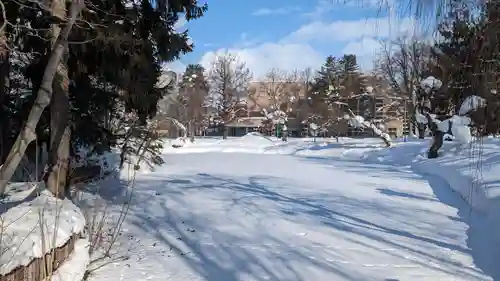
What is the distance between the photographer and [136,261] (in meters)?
5.75

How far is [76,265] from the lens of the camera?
4.65 metres

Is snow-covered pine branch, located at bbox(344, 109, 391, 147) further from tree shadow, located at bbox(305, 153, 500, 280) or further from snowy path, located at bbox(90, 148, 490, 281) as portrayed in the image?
snowy path, located at bbox(90, 148, 490, 281)

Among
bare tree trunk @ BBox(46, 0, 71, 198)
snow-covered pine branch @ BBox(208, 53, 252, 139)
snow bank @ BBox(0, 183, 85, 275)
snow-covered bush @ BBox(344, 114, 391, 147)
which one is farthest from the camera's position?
snow-covered pine branch @ BBox(208, 53, 252, 139)

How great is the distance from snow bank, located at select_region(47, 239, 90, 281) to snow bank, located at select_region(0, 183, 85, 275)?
165 millimetres

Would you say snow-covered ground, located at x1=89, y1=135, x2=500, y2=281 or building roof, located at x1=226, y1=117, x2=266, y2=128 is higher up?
building roof, located at x1=226, y1=117, x2=266, y2=128

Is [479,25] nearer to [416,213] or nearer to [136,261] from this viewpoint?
[136,261]

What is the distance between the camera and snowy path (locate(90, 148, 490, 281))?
555cm

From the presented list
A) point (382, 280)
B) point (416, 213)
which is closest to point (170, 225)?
point (382, 280)

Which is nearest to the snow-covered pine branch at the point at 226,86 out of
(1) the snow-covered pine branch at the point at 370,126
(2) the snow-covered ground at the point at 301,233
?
(1) the snow-covered pine branch at the point at 370,126

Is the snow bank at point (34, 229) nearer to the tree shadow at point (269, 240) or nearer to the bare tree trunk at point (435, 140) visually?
the tree shadow at point (269, 240)

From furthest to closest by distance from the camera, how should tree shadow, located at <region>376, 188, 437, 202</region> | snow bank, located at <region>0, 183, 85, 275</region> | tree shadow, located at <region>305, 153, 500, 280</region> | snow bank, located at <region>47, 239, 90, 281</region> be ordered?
1. tree shadow, located at <region>376, 188, 437, 202</region>
2. tree shadow, located at <region>305, 153, 500, 280</region>
3. snow bank, located at <region>47, 239, 90, 281</region>
4. snow bank, located at <region>0, 183, 85, 275</region>

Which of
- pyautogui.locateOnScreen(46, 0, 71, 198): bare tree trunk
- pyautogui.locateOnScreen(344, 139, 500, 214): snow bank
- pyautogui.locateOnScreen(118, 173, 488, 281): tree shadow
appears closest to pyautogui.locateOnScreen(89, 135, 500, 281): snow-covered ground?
pyautogui.locateOnScreen(118, 173, 488, 281): tree shadow

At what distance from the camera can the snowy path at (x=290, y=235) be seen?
555 cm

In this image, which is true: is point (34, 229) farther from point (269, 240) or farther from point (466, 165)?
point (466, 165)
